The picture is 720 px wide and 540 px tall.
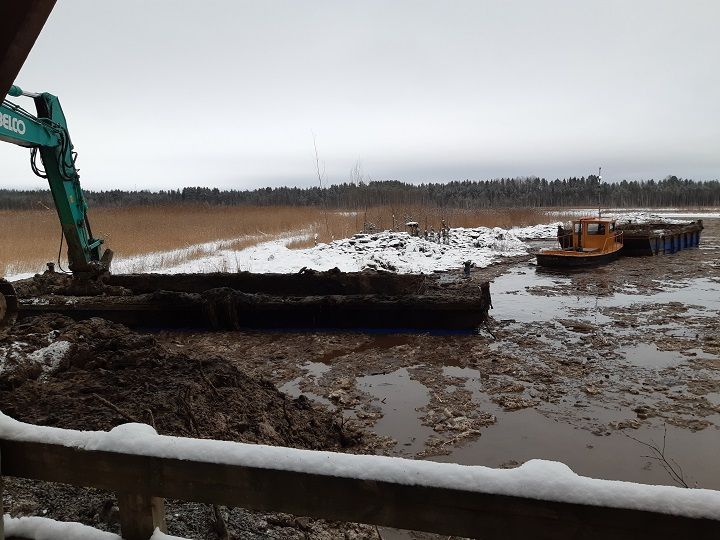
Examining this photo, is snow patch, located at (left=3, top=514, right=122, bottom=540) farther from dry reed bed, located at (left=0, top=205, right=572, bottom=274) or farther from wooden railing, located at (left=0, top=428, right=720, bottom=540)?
dry reed bed, located at (left=0, top=205, right=572, bottom=274)

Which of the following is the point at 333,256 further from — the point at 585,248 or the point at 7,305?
the point at 7,305

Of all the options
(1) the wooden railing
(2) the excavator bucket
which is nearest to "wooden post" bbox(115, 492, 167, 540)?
(1) the wooden railing

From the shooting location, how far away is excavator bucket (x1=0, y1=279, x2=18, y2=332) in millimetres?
2232

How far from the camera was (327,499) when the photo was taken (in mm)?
1673

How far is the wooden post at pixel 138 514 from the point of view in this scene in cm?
186

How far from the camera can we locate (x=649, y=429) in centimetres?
513

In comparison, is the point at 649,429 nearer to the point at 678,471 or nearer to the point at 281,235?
the point at 678,471

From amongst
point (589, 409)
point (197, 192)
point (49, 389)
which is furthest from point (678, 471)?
point (197, 192)

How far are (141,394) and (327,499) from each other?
341cm

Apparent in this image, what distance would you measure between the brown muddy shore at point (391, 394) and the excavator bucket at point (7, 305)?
1.21 m

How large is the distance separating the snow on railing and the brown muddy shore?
46.3 inches

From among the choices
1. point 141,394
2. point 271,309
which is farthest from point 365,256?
point 141,394

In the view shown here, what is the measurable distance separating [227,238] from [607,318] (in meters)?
18.4

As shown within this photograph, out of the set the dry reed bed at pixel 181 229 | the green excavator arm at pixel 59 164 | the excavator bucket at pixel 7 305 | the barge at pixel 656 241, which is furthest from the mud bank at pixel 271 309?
the barge at pixel 656 241
